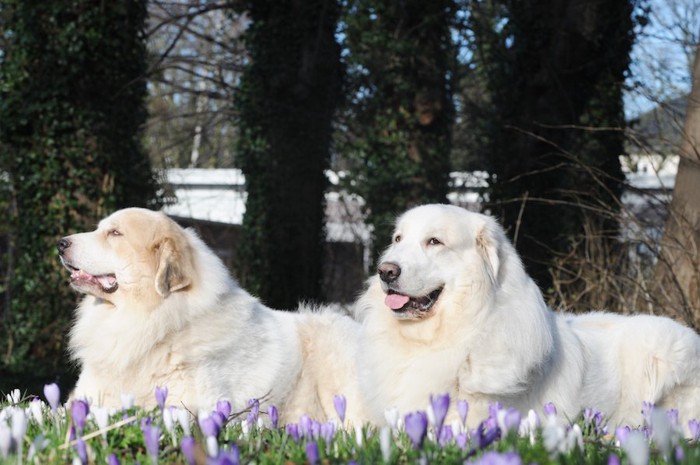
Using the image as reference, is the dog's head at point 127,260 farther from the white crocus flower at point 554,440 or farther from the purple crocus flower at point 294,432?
the white crocus flower at point 554,440

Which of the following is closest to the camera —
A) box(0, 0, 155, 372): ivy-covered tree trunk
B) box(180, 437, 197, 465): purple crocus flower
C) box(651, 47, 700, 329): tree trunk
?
box(180, 437, 197, 465): purple crocus flower

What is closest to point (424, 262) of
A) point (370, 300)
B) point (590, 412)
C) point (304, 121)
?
point (370, 300)

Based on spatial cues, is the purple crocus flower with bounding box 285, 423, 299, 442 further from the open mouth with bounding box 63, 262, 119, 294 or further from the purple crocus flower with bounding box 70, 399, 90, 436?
the open mouth with bounding box 63, 262, 119, 294

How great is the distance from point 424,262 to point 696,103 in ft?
15.0

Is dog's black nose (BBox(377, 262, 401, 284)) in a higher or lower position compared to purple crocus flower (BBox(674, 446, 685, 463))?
higher

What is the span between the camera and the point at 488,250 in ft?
17.1

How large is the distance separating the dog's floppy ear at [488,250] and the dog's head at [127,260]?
1932 millimetres

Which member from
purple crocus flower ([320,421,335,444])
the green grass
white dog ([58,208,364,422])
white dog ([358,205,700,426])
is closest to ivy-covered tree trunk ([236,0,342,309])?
white dog ([58,208,364,422])

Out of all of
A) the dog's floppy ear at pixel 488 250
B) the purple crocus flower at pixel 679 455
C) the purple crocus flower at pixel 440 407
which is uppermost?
the dog's floppy ear at pixel 488 250

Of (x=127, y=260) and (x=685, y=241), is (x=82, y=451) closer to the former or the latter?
(x=127, y=260)

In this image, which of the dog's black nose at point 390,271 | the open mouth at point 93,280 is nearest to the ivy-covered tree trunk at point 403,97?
the open mouth at point 93,280

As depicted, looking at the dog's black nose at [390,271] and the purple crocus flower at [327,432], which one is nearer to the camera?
the purple crocus flower at [327,432]

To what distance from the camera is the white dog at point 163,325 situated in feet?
18.5

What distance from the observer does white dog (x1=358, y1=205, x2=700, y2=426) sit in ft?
16.4
